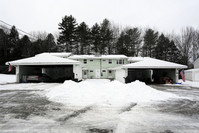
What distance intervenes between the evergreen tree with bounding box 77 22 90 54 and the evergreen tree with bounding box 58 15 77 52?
143 centimetres

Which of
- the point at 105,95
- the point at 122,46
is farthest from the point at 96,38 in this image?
the point at 105,95

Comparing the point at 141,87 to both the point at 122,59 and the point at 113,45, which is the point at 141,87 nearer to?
the point at 122,59

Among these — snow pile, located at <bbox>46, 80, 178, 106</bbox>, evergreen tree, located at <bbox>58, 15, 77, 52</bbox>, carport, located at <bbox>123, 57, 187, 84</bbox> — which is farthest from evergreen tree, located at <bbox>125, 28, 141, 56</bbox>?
snow pile, located at <bbox>46, 80, 178, 106</bbox>

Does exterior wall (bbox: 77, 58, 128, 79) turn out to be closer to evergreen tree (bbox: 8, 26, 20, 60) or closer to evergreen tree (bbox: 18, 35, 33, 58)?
evergreen tree (bbox: 18, 35, 33, 58)

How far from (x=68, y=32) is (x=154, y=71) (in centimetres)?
2438

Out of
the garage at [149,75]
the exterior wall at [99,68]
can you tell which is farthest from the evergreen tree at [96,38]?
the garage at [149,75]

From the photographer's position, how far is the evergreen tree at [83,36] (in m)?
33.0

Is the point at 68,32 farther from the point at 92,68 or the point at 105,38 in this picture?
the point at 92,68

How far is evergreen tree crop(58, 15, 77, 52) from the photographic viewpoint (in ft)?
107

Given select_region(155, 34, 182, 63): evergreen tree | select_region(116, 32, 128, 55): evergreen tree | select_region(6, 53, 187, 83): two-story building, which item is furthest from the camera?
select_region(155, 34, 182, 63): evergreen tree

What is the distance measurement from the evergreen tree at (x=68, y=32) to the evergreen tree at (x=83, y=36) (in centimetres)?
143

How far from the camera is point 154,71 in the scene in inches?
814

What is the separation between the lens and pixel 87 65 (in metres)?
26.6

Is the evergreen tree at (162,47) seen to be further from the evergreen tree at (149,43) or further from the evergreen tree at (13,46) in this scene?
the evergreen tree at (13,46)
